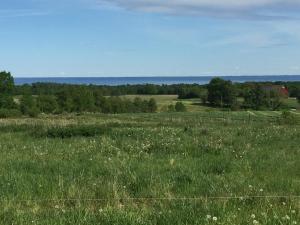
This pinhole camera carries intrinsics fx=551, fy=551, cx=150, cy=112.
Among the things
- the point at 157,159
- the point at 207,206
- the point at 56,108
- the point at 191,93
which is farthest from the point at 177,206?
the point at 191,93

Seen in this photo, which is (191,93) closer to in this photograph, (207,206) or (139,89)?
(139,89)

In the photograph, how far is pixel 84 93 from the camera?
112 metres

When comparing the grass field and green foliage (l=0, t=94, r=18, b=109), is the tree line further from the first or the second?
the grass field

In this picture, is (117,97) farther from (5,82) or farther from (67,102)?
(5,82)

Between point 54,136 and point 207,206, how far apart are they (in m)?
12.3

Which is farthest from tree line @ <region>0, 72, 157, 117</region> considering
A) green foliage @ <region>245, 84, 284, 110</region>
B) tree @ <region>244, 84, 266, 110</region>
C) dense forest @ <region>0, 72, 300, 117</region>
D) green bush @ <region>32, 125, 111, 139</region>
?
green bush @ <region>32, 125, 111, 139</region>

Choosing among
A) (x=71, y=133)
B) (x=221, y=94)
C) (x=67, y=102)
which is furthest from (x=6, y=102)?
(x=71, y=133)

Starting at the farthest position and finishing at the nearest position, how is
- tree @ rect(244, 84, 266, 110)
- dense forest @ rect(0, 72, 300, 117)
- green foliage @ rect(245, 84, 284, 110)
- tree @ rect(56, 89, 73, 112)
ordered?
1. tree @ rect(244, 84, 266, 110)
2. green foliage @ rect(245, 84, 284, 110)
3. tree @ rect(56, 89, 73, 112)
4. dense forest @ rect(0, 72, 300, 117)

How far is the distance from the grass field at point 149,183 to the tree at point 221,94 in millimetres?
120112

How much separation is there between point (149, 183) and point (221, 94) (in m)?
128

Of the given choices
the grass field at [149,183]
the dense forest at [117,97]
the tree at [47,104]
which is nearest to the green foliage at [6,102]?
the dense forest at [117,97]

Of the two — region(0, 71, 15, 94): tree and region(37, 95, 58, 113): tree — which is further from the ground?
region(0, 71, 15, 94): tree

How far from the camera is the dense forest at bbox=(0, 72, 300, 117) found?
98.6m

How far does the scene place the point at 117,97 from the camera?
407ft
